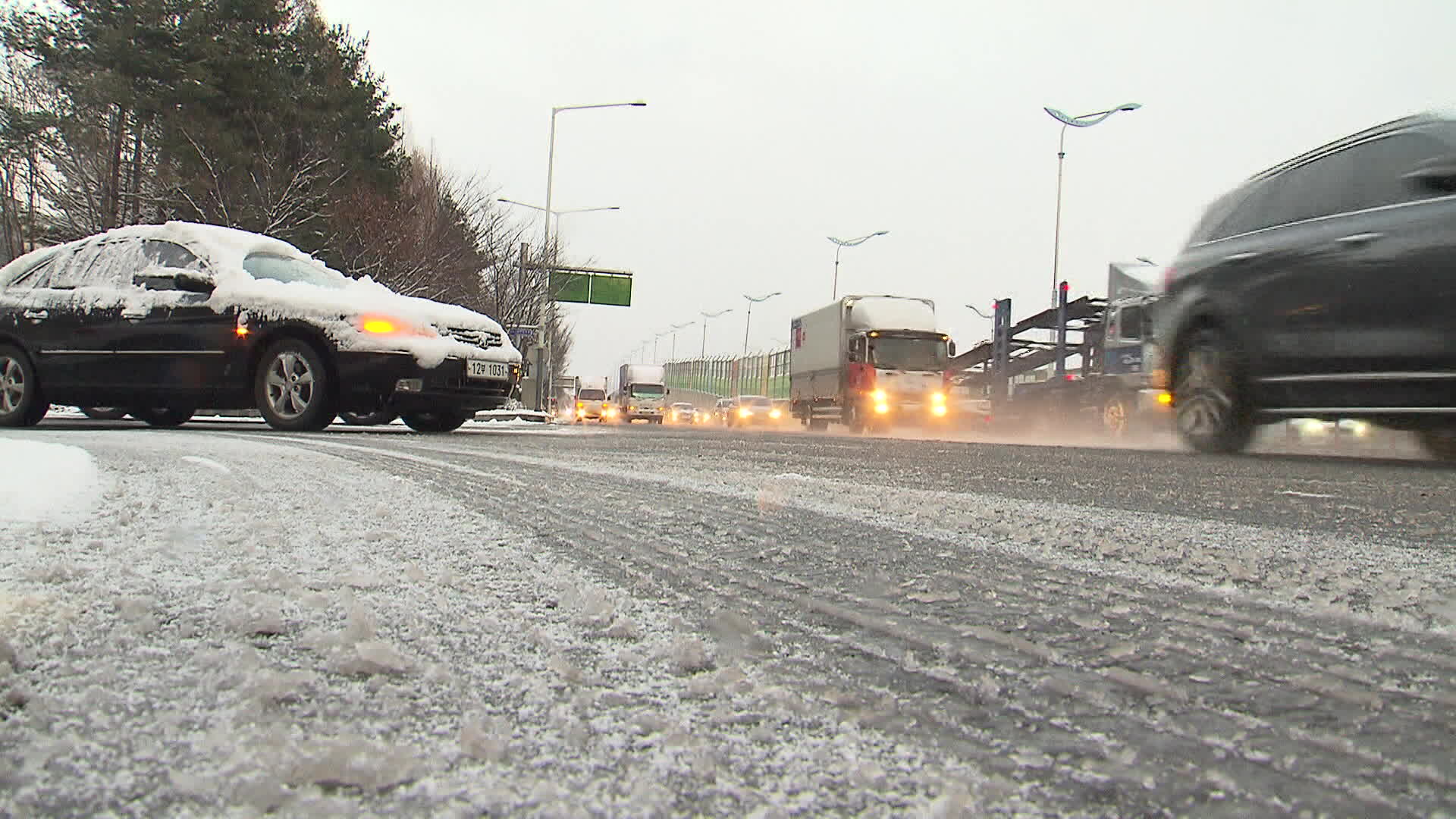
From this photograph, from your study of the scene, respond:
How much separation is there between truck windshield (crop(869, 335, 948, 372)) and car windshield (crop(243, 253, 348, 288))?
1452 centimetres

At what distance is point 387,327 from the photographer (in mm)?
7941

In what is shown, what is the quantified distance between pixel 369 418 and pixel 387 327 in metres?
2.53

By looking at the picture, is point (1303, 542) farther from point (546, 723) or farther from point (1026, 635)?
point (546, 723)

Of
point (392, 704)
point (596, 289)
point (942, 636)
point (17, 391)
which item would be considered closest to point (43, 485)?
point (392, 704)

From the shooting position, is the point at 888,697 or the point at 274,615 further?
the point at 274,615

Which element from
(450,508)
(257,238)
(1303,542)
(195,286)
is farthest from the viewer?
(257,238)

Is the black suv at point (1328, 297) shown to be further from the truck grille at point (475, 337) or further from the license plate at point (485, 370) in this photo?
the truck grille at point (475, 337)

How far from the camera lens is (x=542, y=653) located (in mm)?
1093

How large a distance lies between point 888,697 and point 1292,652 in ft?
1.77

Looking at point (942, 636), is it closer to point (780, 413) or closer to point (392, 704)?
point (392, 704)

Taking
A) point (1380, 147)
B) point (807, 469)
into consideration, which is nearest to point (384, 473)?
point (807, 469)

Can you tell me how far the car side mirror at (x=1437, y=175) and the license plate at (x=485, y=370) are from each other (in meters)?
6.49

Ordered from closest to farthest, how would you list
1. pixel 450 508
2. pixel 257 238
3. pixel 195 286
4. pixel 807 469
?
1. pixel 450 508
2. pixel 807 469
3. pixel 195 286
4. pixel 257 238

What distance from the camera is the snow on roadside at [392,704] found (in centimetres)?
70
